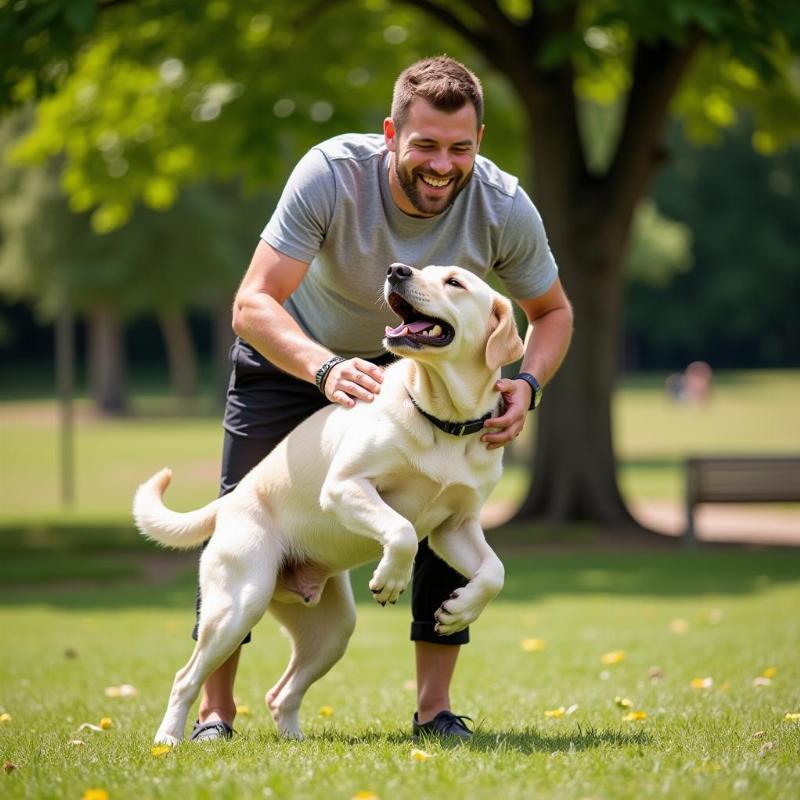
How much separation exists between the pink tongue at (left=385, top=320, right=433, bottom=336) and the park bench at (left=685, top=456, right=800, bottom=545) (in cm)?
993

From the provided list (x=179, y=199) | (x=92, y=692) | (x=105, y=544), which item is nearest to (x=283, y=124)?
(x=105, y=544)

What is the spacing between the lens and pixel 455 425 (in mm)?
4750

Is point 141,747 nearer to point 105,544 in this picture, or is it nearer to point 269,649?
point 269,649

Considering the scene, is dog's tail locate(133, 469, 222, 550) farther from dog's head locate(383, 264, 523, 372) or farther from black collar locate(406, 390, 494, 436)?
dog's head locate(383, 264, 523, 372)

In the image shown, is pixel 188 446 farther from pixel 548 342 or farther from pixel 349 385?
pixel 349 385

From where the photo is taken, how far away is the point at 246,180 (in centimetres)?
1627

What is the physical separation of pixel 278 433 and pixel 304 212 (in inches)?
40.4

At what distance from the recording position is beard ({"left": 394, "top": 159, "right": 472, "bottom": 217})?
4.91 meters

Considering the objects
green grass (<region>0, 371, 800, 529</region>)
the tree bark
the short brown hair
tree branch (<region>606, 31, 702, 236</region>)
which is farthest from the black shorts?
green grass (<region>0, 371, 800, 529</region>)

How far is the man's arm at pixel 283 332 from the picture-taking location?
4812 millimetres

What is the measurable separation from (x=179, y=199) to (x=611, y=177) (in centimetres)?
2429

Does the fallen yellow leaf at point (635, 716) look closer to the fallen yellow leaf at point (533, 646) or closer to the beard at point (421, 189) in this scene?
the beard at point (421, 189)

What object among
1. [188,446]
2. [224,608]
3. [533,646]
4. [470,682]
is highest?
[224,608]

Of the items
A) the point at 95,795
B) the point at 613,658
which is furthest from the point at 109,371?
the point at 95,795
